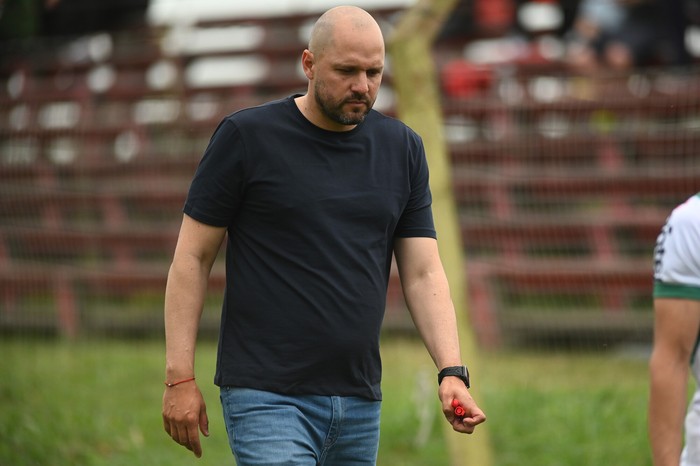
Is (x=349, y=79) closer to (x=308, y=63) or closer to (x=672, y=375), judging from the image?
(x=308, y=63)

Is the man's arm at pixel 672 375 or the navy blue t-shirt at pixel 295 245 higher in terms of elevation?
the navy blue t-shirt at pixel 295 245

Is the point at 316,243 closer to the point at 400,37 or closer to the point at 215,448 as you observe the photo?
the point at 400,37

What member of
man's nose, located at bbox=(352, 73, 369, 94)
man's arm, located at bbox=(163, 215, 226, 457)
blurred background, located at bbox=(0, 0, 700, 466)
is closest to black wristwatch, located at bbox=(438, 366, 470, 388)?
man's arm, located at bbox=(163, 215, 226, 457)

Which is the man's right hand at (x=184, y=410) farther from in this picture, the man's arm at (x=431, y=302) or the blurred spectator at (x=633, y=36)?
the blurred spectator at (x=633, y=36)

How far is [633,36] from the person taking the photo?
36.2ft

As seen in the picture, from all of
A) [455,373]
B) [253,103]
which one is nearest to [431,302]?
[455,373]

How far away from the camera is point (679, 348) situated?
340 centimetres

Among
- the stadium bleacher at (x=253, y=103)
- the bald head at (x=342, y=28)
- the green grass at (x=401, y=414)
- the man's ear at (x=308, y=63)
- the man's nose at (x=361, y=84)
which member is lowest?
the green grass at (x=401, y=414)

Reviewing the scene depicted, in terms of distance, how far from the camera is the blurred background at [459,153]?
1004 cm

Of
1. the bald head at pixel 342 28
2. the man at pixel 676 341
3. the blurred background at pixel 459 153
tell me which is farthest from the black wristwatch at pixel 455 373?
the blurred background at pixel 459 153

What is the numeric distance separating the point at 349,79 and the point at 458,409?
0.98 meters

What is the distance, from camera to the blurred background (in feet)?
32.9

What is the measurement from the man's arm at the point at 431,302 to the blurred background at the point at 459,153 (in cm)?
431

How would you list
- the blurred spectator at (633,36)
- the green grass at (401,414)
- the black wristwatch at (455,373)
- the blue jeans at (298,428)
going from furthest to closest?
the blurred spectator at (633,36) < the green grass at (401,414) < the black wristwatch at (455,373) < the blue jeans at (298,428)
